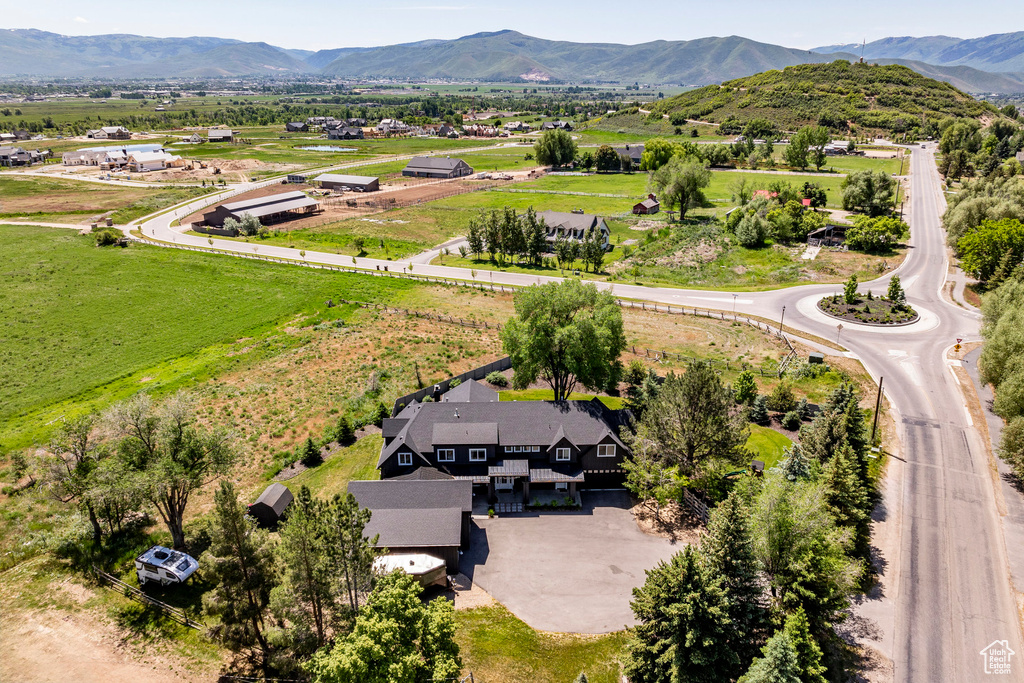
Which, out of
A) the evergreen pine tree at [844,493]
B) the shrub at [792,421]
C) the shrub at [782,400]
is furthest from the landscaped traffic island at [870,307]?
the evergreen pine tree at [844,493]

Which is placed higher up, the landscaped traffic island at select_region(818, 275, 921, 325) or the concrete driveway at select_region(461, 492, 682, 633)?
the landscaped traffic island at select_region(818, 275, 921, 325)

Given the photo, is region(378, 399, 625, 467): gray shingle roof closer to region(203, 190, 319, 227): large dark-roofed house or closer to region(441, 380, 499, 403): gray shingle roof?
region(441, 380, 499, 403): gray shingle roof

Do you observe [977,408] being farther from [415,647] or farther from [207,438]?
[207,438]

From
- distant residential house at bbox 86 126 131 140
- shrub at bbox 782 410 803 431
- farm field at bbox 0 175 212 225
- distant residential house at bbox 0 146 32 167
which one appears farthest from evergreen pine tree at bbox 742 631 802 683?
distant residential house at bbox 86 126 131 140

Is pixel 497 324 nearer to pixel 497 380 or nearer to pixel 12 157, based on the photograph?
pixel 497 380

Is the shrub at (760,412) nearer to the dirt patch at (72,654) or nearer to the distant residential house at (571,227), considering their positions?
the dirt patch at (72,654)

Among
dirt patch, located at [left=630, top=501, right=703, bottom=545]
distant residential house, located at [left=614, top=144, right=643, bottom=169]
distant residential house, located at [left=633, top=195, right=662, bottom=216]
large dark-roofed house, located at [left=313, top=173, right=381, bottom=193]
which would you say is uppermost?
distant residential house, located at [left=614, top=144, right=643, bottom=169]

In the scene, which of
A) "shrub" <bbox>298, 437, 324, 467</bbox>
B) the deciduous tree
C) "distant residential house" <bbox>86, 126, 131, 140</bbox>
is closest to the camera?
"shrub" <bbox>298, 437, 324, 467</bbox>
